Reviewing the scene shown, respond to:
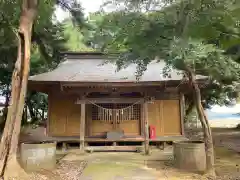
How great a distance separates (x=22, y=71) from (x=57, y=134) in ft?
18.2

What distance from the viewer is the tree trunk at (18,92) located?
6.04m

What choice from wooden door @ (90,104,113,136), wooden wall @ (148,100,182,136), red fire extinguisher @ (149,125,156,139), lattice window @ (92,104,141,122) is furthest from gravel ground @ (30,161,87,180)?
wooden wall @ (148,100,182,136)

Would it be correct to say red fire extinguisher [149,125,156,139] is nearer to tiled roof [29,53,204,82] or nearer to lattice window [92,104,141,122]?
lattice window [92,104,141,122]

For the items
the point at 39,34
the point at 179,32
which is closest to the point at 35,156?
the point at 179,32

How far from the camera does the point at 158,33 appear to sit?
6488 mm

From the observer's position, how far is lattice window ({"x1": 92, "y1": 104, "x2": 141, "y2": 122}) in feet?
37.2

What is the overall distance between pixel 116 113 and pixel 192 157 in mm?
5119

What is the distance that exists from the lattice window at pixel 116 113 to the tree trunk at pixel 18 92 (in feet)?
17.4

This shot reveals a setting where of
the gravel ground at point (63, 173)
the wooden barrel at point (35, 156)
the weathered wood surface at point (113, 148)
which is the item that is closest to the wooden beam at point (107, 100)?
the weathered wood surface at point (113, 148)

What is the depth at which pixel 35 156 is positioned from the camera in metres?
6.71

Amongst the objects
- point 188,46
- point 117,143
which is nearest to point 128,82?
point 117,143

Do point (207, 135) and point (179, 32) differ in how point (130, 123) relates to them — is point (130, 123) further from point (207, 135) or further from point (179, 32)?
point (179, 32)

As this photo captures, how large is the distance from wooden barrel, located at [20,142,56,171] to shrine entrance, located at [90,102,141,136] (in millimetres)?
4522

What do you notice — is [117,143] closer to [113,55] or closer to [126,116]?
[126,116]
